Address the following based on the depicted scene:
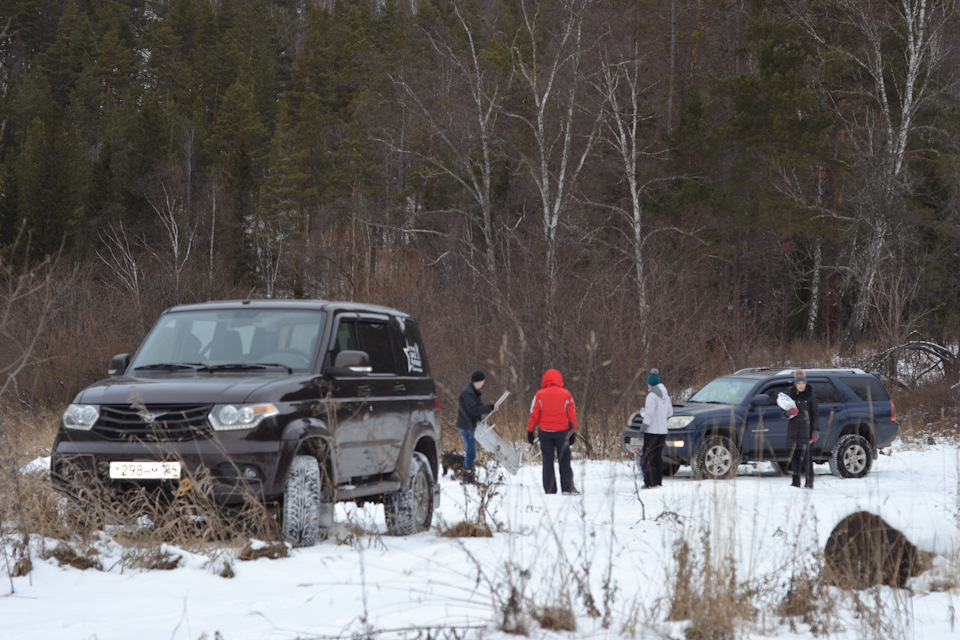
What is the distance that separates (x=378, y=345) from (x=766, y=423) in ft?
31.5

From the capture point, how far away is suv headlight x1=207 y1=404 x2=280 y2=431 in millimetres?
7578

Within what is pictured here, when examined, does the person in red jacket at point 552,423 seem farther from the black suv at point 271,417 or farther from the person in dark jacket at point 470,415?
the black suv at point 271,417

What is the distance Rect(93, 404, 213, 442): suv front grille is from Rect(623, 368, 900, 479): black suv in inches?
371

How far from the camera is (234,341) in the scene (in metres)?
8.77

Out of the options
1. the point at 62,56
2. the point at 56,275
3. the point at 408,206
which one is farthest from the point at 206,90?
the point at 56,275

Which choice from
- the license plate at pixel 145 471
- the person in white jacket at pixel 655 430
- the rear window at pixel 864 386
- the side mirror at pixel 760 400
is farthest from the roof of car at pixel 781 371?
the license plate at pixel 145 471

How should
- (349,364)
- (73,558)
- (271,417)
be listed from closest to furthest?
(73,558) < (271,417) < (349,364)

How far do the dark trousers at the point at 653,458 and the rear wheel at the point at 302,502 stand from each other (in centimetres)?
805

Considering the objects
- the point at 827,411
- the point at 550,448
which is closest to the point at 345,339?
the point at 550,448

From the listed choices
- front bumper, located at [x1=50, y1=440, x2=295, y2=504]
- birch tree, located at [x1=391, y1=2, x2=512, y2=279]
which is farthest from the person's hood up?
birch tree, located at [x1=391, y1=2, x2=512, y2=279]

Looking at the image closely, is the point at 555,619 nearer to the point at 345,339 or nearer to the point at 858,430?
the point at 345,339

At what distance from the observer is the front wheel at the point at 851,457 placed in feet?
58.1

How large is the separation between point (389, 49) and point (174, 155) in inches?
487

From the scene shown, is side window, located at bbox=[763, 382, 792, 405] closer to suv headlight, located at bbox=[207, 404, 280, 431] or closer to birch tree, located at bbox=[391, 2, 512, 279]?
suv headlight, located at bbox=[207, 404, 280, 431]
